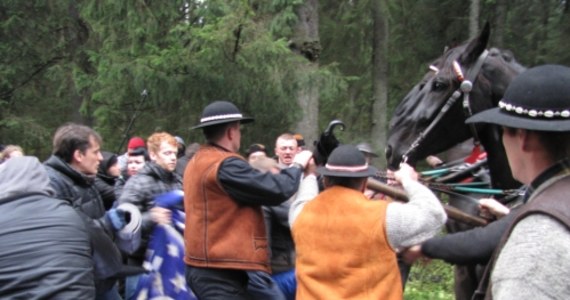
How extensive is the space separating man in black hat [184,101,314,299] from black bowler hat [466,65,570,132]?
2.40 metres

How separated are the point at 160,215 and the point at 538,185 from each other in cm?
358

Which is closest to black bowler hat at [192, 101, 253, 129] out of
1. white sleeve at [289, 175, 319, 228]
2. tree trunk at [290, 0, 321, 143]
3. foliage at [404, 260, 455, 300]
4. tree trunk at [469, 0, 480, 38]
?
white sleeve at [289, 175, 319, 228]

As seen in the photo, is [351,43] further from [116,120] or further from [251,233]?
[251,233]

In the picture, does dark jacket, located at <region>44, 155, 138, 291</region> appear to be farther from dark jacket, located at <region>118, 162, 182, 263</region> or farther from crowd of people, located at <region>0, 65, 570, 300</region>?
dark jacket, located at <region>118, 162, 182, 263</region>

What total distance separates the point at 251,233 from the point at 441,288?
461cm

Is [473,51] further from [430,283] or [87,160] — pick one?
[430,283]

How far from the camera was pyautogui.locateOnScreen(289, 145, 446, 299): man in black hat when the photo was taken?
3365mm

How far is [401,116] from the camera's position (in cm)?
455

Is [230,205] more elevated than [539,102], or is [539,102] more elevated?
[539,102]

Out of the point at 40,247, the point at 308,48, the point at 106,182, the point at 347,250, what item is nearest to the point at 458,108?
the point at 347,250

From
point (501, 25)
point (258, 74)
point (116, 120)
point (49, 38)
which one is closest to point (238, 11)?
point (258, 74)

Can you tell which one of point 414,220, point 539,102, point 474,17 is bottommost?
point 414,220

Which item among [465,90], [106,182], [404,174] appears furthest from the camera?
[106,182]

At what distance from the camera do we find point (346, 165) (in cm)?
365
